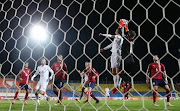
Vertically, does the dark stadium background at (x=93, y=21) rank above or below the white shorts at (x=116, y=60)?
above

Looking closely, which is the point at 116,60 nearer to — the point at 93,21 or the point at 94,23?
the point at 93,21

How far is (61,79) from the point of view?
3.56m

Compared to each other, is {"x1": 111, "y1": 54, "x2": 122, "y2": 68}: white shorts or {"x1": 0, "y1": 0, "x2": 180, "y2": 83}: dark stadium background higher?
{"x1": 0, "y1": 0, "x2": 180, "y2": 83}: dark stadium background

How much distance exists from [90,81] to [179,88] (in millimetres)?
15934

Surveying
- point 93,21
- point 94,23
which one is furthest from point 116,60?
point 94,23

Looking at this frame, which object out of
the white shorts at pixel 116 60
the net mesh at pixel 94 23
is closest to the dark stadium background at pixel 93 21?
the net mesh at pixel 94 23

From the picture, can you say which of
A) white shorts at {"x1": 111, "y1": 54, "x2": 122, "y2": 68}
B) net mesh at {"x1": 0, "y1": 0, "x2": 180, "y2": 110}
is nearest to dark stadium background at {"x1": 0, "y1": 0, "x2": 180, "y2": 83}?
net mesh at {"x1": 0, "y1": 0, "x2": 180, "y2": 110}

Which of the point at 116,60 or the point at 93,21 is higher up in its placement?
the point at 93,21

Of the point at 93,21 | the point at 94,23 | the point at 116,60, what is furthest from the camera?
the point at 94,23

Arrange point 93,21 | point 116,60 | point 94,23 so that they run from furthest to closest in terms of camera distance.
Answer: point 94,23, point 93,21, point 116,60

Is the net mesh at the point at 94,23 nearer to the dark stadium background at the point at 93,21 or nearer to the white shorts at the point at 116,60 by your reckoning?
the dark stadium background at the point at 93,21

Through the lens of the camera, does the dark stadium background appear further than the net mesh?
Yes

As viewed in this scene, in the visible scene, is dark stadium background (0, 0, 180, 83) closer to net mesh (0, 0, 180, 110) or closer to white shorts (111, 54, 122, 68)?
net mesh (0, 0, 180, 110)

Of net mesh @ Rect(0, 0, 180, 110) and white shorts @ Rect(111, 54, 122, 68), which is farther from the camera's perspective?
white shorts @ Rect(111, 54, 122, 68)
